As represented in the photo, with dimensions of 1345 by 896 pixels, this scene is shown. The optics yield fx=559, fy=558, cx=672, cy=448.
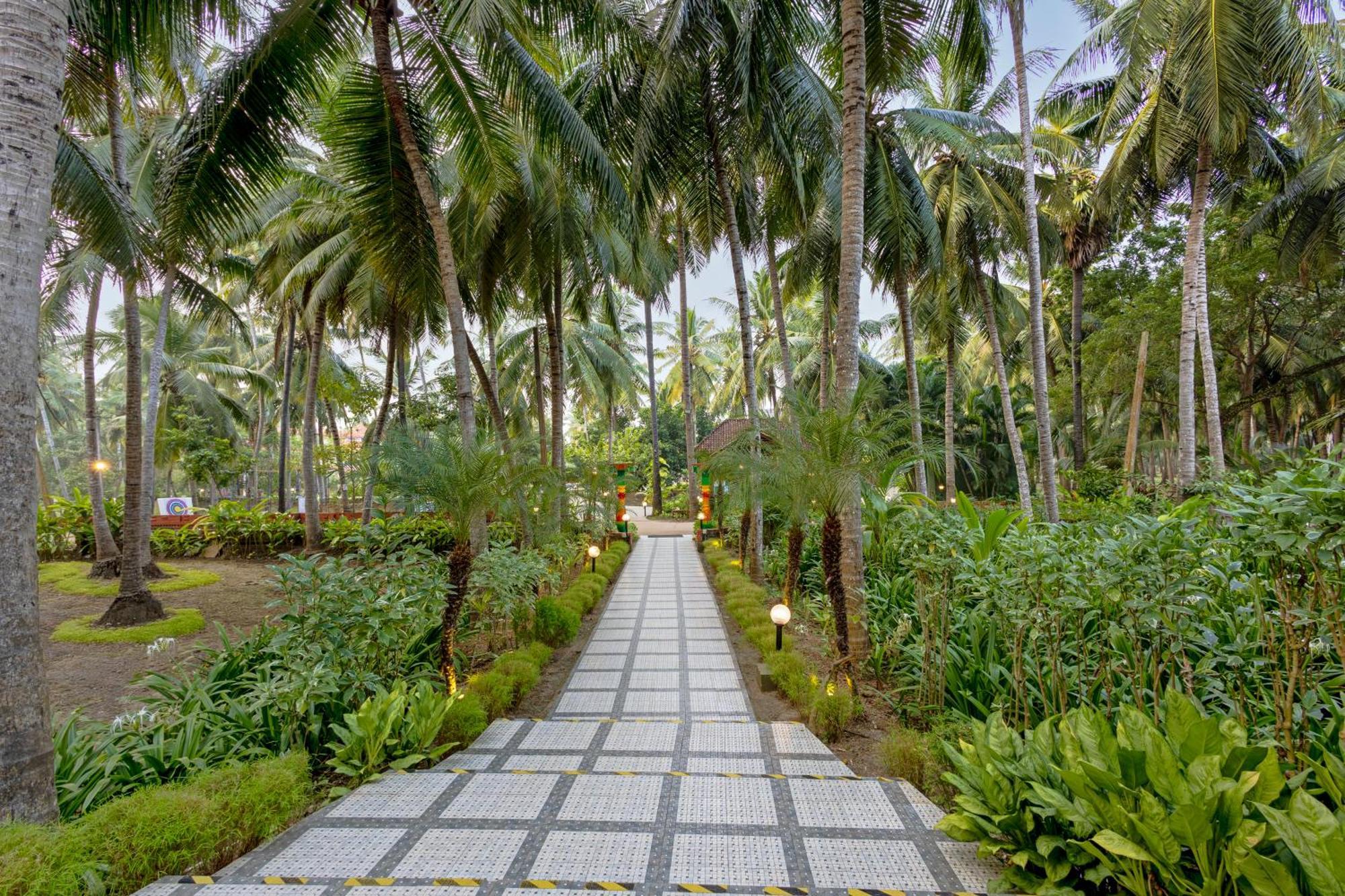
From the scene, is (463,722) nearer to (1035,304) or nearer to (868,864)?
(868,864)

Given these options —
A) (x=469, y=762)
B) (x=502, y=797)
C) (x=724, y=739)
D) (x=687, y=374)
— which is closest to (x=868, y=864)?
(x=724, y=739)

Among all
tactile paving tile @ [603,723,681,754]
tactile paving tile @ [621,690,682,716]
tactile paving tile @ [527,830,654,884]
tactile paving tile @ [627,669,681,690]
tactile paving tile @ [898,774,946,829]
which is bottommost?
tactile paving tile @ [627,669,681,690]

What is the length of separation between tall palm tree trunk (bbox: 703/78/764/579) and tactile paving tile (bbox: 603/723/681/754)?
3.98 metres

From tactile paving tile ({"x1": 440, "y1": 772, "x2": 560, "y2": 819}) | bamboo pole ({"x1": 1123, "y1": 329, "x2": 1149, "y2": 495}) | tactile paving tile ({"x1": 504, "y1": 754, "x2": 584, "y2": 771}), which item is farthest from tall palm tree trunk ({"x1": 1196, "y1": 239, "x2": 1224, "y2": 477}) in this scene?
tactile paving tile ({"x1": 440, "y1": 772, "x2": 560, "y2": 819})

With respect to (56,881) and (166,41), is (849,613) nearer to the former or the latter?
(56,881)

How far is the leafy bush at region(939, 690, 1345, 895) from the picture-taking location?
1.54m

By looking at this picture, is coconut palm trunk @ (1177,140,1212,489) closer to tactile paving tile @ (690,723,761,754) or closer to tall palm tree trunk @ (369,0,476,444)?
tactile paving tile @ (690,723,761,754)

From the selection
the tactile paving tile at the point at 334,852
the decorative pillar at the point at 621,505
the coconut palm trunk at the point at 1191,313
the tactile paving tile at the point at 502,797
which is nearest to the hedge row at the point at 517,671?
the tactile paving tile at the point at 502,797

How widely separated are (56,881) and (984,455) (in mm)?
27676

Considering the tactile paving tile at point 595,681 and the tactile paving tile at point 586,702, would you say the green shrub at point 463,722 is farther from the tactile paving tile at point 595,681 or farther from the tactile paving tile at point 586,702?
the tactile paving tile at point 595,681

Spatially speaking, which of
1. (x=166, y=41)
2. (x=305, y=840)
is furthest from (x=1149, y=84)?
(x=305, y=840)

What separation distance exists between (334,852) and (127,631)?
7017 mm

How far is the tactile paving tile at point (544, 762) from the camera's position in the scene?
325 cm

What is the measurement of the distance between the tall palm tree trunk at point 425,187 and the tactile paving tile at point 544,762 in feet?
8.98
